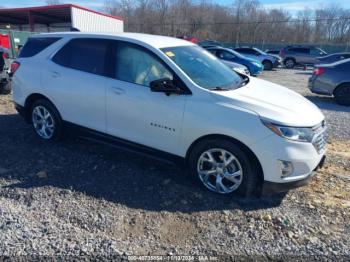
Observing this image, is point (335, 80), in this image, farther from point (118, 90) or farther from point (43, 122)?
point (43, 122)

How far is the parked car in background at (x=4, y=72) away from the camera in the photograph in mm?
8188

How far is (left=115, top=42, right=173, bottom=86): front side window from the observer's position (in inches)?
149

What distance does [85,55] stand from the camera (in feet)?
14.5

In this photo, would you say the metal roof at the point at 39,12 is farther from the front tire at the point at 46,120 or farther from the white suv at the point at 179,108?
the white suv at the point at 179,108

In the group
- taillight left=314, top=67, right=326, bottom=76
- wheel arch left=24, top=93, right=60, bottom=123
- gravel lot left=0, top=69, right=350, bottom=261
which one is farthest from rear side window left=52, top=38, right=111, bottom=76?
taillight left=314, top=67, right=326, bottom=76

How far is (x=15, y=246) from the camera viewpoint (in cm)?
270

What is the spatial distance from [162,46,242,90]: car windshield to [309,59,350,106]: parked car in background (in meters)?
6.41

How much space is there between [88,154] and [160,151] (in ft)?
4.48

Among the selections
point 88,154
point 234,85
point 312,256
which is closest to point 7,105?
point 88,154

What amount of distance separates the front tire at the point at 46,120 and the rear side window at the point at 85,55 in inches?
29.6

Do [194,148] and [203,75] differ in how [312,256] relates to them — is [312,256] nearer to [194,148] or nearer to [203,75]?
[194,148]

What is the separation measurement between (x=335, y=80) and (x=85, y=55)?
8145 mm

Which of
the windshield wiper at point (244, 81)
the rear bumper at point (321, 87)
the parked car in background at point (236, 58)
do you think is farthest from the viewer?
the parked car in background at point (236, 58)

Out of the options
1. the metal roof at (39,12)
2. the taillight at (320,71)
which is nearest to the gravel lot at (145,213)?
the taillight at (320,71)
